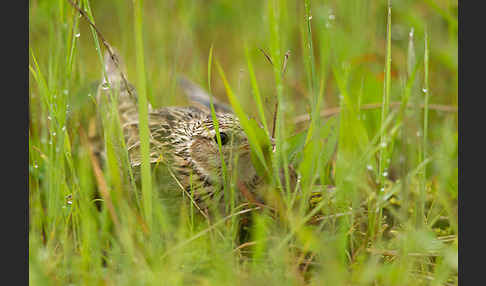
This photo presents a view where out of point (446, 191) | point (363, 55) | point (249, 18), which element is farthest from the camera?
point (249, 18)

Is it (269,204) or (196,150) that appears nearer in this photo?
(269,204)

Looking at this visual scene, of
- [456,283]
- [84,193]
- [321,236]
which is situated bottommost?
[456,283]

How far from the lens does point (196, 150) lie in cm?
284

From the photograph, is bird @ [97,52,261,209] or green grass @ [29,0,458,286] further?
bird @ [97,52,261,209]

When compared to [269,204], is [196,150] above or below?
above

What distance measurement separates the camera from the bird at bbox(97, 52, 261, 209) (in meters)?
2.62

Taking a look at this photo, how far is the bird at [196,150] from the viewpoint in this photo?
2.62 metres

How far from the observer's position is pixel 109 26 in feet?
17.8

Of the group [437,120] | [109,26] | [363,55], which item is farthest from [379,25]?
[109,26]

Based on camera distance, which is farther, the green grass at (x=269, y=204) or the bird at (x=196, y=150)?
the bird at (x=196, y=150)

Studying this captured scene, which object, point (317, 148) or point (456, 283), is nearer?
point (456, 283)

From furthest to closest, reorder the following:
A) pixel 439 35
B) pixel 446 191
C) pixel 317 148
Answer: pixel 439 35, pixel 446 191, pixel 317 148

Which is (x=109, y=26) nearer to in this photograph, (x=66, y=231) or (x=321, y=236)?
(x=66, y=231)

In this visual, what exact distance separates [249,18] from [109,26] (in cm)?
147
